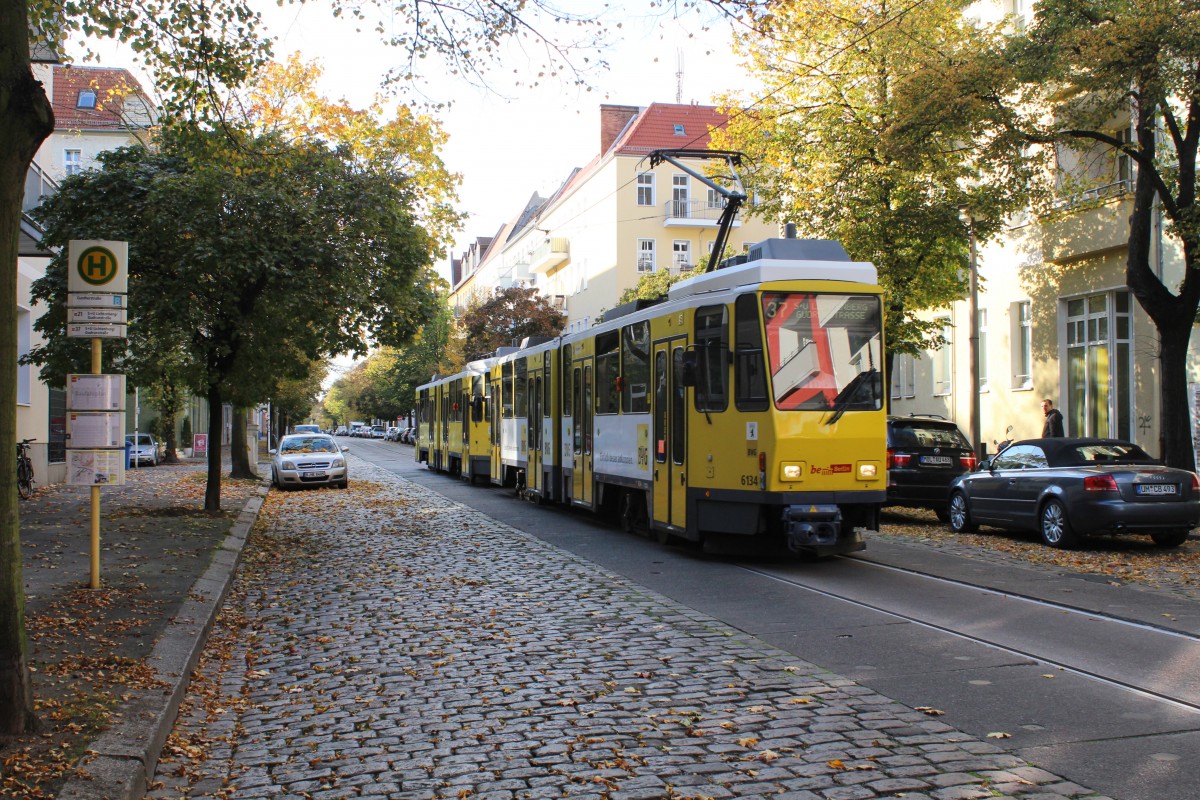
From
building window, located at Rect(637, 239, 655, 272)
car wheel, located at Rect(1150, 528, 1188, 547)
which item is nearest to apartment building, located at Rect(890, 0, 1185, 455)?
car wheel, located at Rect(1150, 528, 1188, 547)

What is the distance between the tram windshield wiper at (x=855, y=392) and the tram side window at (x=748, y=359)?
2.60 ft

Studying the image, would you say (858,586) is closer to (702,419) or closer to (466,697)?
(702,419)

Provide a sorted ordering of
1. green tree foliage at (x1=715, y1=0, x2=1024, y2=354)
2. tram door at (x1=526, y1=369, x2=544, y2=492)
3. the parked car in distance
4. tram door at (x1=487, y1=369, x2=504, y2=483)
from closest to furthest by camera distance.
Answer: green tree foliage at (x1=715, y1=0, x2=1024, y2=354)
tram door at (x1=526, y1=369, x2=544, y2=492)
tram door at (x1=487, y1=369, x2=504, y2=483)
the parked car in distance

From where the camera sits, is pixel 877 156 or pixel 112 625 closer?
pixel 112 625

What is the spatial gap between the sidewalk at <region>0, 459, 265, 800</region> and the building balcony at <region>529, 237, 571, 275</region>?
2010 inches

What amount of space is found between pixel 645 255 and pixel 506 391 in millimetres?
34357

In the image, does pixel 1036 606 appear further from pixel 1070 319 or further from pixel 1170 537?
pixel 1070 319

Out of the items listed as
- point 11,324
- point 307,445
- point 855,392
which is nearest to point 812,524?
point 855,392

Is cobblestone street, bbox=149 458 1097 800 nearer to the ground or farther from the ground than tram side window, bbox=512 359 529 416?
nearer to the ground

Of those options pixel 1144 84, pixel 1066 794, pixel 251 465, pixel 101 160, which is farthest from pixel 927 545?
pixel 251 465

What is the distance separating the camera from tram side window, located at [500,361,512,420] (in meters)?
24.3

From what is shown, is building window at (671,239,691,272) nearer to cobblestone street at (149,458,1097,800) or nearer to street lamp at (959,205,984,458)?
street lamp at (959,205,984,458)

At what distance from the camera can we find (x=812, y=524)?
11.8 metres

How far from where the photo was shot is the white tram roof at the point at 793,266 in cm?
1230
